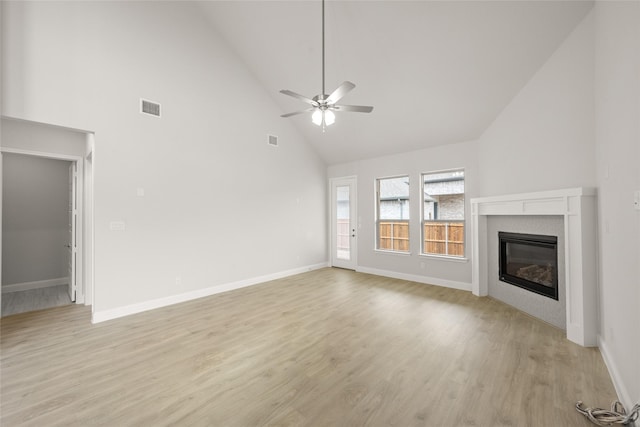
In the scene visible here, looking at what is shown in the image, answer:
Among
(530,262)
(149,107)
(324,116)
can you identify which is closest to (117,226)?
(149,107)

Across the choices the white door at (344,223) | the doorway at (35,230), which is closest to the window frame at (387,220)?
the white door at (344,223)

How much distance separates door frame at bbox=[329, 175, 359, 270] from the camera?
268 inches

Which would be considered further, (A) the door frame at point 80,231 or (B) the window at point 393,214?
(B) the window at point 393,214

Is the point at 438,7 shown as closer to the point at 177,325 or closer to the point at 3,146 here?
the point at 177,325

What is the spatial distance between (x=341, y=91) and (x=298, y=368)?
2809mm

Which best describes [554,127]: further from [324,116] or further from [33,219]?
[33,219]

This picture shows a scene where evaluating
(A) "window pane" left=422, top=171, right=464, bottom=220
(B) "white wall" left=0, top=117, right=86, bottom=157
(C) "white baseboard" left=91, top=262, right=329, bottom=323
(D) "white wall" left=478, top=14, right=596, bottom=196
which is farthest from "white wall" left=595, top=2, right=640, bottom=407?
(B) "white wall" left=0, top=117, right=86, bottom=157

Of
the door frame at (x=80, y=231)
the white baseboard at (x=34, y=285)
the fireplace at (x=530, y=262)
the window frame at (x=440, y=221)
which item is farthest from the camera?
the window frame at (x=440, y=221)

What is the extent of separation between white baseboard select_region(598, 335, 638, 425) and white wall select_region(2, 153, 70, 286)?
8.36 meters

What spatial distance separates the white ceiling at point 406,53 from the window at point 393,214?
36.6 inches

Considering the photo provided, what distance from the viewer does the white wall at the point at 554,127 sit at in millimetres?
2936

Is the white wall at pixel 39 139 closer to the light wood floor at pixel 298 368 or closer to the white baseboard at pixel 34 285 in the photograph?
the light wood floor at pixel 298 368

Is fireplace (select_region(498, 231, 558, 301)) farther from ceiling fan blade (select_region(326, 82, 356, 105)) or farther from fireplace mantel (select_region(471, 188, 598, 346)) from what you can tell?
ceiling fan blade (select_region(326, 82, 356, 105))

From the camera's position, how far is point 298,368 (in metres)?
2.45
